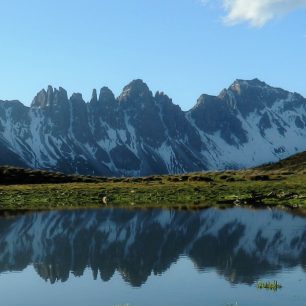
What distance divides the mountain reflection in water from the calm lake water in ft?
0.21

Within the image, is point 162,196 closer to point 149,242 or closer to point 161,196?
point 161,196

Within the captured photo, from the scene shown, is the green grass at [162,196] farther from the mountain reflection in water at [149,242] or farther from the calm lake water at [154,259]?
the calm lake water at [154,259]

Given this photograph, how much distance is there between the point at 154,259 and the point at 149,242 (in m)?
7.79

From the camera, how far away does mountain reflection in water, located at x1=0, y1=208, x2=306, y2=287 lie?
3438 cm

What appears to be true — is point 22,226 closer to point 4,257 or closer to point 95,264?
point 4,257

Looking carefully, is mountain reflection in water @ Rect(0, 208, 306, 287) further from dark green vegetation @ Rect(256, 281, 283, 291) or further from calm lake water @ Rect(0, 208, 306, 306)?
dark green vegetation @ Rect(256, 281, 283, 291)

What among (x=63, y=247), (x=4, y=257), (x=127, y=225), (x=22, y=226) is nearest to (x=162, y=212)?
(x=127, y=225)

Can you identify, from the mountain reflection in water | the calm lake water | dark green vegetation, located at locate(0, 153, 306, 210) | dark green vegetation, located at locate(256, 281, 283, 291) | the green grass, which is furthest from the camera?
dark green vegetation, located at locate(0, 153, 306, 210)

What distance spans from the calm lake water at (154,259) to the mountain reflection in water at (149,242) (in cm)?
6

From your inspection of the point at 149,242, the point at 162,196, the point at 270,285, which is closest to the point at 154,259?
the point at 149,242

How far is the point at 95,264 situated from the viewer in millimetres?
36125

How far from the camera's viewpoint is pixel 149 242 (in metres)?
45.2

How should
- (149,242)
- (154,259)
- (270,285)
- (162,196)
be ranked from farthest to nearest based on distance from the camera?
(162,196)
(149,242)
(154,259)
(270,285)

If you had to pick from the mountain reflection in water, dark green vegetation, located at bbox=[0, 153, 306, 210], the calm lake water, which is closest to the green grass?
dark green vegetation, located at bbox=[0, 153, 306, 210]
